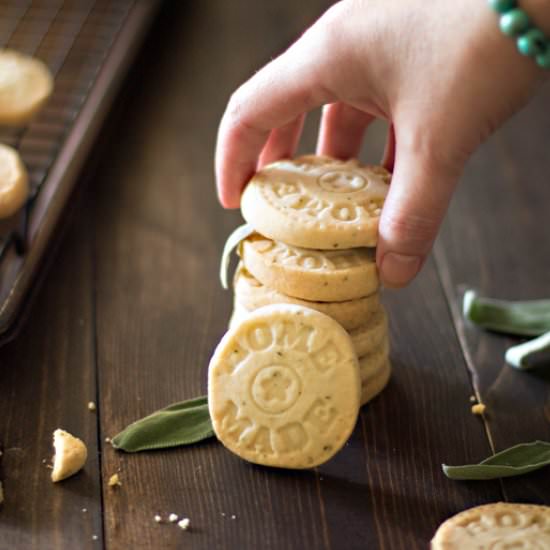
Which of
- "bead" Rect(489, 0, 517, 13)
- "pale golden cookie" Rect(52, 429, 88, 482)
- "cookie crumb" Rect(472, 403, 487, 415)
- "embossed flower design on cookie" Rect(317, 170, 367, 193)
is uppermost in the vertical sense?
"bead" Rect(489, 0, 517, 13)

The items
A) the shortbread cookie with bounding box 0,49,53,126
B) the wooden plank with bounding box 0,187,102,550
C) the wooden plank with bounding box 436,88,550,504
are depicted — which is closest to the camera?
the wooden plank with bounding box 0,187,102,550

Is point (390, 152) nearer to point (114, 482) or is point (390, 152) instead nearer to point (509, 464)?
point (509, 464)

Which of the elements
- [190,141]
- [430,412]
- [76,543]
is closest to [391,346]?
[430,412]

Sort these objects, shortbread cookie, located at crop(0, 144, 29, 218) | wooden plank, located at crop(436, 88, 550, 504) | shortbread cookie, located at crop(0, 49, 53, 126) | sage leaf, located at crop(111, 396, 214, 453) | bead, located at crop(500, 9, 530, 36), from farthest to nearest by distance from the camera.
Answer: shortbread cookie, located at crop(0, 49, 53, 126) → shortbread cookie, located at crop(0, 144, 29, 218) → wooden plank, located at crop(436, 88, 550, 504) → sage leaf, located at crop(111, 396, 214, 453) → bead, located at crop(500, 9, 530, 36)

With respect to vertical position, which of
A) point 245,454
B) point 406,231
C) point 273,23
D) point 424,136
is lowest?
point 273,23

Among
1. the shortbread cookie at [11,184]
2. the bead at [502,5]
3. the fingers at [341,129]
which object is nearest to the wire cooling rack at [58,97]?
the shortbread cookie at [11,184]

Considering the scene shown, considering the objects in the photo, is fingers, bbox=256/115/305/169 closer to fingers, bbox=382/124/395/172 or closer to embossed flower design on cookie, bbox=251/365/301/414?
fingers, bbox=382/124/395/172

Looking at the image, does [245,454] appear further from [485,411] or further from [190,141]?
[190,141]

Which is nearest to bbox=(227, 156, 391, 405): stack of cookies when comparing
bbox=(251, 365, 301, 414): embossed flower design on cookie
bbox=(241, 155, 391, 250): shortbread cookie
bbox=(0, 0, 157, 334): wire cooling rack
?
bbox=(241, 155, 391, 250): shortbread cookie
